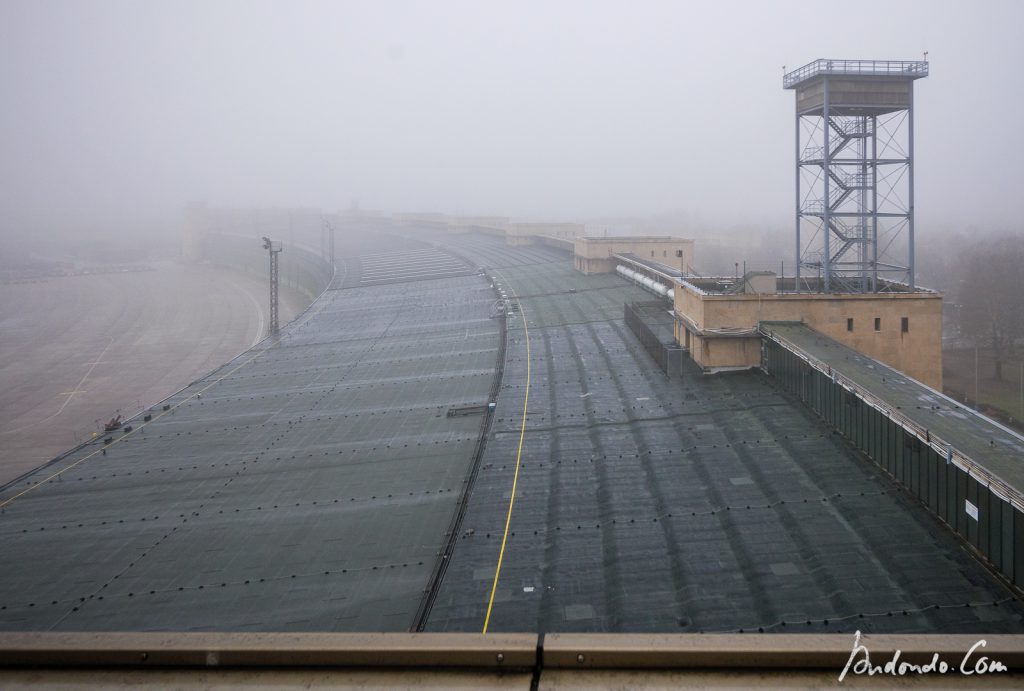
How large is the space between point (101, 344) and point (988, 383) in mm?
65123

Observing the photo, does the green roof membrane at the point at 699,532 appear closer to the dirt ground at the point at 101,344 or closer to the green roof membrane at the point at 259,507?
the green roof membrane at the point at 259,507

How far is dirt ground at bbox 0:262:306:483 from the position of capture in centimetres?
4125

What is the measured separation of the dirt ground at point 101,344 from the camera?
41250 millimetres

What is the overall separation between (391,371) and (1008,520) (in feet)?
72.3

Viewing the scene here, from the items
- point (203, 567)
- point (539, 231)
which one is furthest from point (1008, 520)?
point (539, 231)

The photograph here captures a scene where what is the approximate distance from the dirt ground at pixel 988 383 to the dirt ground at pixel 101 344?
1731 inches

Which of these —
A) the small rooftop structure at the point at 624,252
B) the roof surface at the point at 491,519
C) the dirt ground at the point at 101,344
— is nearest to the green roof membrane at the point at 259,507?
Answer: the roof surface at the point at 491,519

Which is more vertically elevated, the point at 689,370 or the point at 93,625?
the point at 689,370

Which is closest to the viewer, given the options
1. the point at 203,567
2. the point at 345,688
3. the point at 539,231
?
the point at 345,688

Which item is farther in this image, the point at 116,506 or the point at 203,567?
the point at 116,506

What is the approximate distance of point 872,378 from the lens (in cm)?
1830

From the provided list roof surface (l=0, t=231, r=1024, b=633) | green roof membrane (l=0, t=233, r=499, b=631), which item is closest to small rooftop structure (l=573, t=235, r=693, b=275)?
green roof membrane (l=0, t=233, r=499, b=631)

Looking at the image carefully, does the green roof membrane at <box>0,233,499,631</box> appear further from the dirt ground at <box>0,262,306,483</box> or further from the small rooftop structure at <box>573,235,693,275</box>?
the small rooftop structure at <box>573,235,693,275</box>

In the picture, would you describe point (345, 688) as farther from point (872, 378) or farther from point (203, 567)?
point (872, 378)
